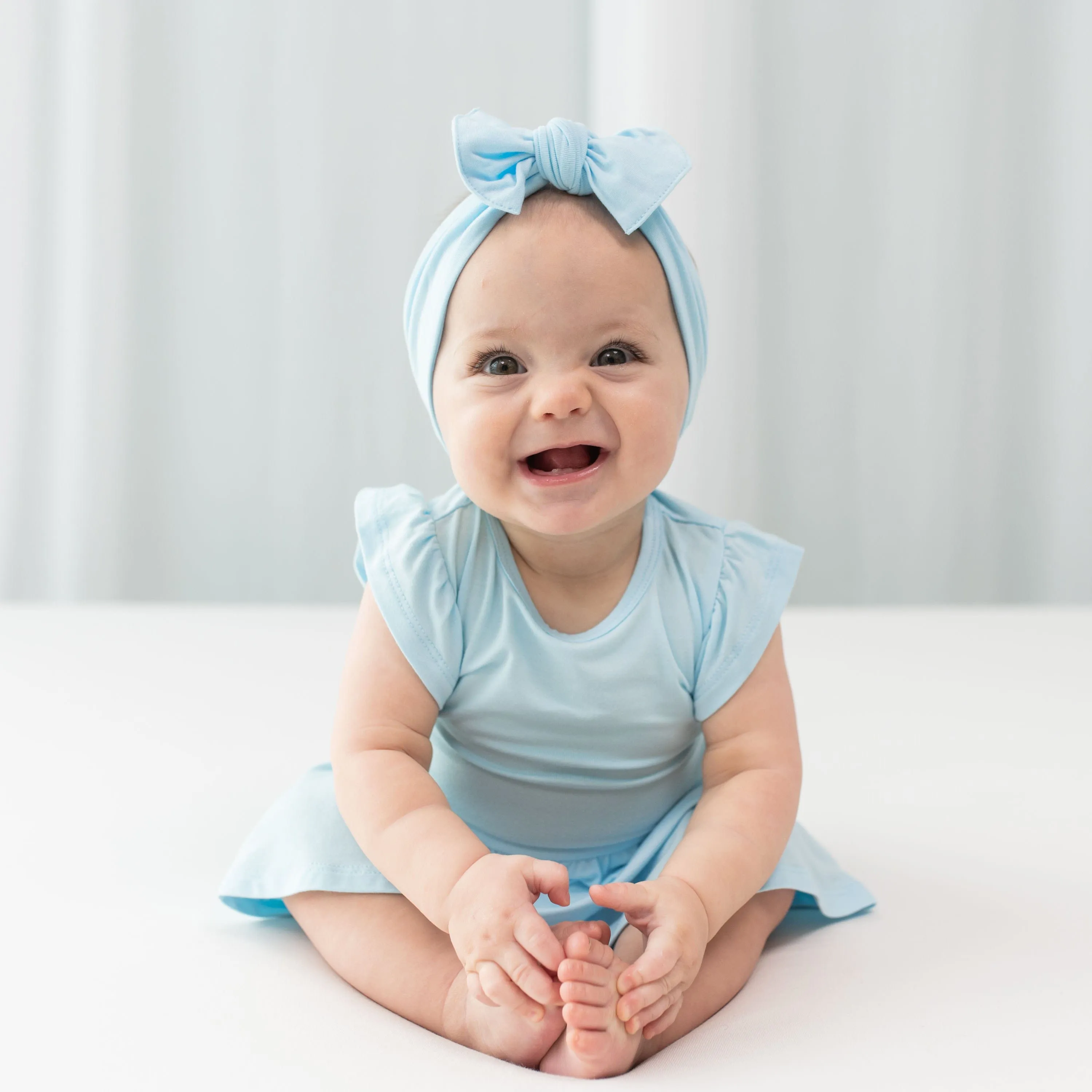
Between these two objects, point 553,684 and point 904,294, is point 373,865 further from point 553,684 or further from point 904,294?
point 904,294

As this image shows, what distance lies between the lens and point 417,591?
92 cm

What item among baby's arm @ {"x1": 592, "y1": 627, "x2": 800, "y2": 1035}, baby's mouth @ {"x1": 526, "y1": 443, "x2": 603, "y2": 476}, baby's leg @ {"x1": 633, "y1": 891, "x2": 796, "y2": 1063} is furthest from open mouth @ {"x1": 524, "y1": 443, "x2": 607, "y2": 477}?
baby's leg @ {"x1": 633, "y1": 891, "x2": 796, "y2": 1063}

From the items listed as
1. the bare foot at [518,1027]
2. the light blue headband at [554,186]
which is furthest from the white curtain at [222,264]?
the bare foot at [518,1027]

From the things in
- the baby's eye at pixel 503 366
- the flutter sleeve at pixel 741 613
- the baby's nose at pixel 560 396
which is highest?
the baby's eye at pixel 503 366

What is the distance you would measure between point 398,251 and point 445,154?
0.22 meters

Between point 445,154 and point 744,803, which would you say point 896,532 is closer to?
point 445,154

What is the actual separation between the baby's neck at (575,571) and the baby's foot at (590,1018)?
0.96 ft

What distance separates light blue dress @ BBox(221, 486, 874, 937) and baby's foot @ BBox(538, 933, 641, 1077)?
0.18m

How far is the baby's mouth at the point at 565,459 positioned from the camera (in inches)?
34.4

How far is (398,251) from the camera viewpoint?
8.25ft

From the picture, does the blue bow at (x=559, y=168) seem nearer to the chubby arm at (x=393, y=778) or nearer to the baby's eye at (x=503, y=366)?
the baby's eye at (x=503, y=366)

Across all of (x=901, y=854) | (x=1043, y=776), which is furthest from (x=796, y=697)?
(x=901, y=854)

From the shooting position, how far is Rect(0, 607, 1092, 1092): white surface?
2.36ft

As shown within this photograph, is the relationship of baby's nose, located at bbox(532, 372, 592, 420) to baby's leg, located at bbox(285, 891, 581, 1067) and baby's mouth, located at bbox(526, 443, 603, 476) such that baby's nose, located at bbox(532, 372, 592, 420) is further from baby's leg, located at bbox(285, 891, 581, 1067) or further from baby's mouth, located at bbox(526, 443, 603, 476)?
baby's leg, located at bbox(285, 891, 581, 1067)
